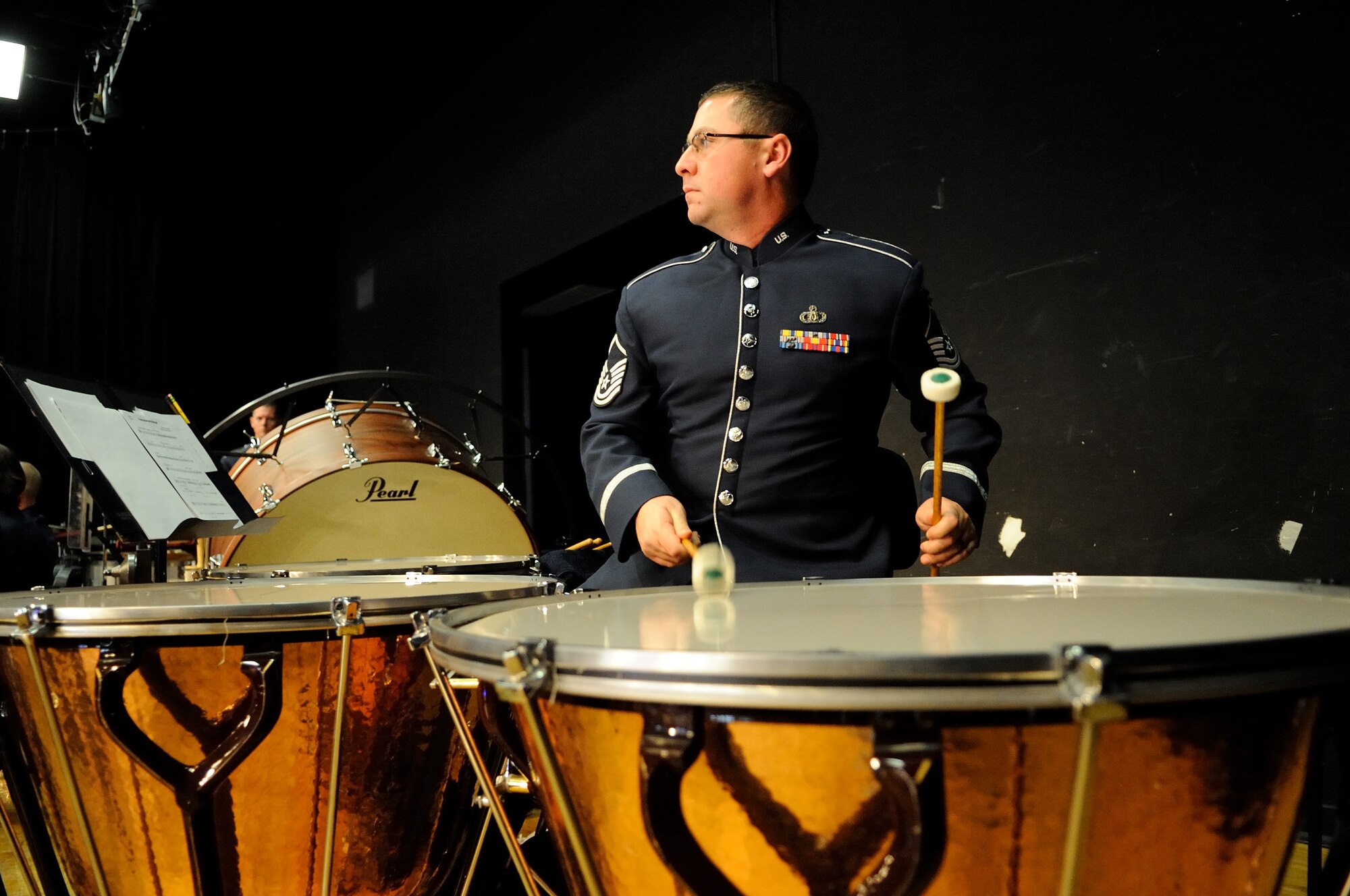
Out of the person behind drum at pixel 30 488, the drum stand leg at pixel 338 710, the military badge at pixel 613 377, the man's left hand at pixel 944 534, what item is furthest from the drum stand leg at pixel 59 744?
the person behind drum at pixel 30 488

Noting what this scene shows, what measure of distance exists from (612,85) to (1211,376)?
283 cm

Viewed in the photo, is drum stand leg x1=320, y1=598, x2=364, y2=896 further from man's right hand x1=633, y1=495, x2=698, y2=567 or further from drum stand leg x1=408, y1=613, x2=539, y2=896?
man's right hand x1=633, y1=495, x2=698, y2=567

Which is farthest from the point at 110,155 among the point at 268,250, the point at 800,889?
the point at 800,889

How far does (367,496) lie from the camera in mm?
2664

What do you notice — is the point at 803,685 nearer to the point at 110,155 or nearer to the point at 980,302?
the point at 980,302

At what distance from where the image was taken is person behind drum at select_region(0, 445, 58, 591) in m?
3.41

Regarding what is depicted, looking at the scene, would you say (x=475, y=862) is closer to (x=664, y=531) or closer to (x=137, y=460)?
(x=664, y=531)

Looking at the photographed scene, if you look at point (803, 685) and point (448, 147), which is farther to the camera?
point (448, 147)

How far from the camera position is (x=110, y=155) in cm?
649

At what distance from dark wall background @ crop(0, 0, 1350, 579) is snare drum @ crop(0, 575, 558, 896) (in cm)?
159

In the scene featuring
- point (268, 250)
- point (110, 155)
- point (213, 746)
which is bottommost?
point (213, 746)

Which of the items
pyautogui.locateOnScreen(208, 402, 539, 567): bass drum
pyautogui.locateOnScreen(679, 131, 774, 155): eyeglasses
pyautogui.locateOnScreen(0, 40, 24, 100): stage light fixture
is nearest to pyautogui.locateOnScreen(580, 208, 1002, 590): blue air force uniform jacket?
pyautogui.locateOnScreen(679, 131, 774, 155): eyeglasses

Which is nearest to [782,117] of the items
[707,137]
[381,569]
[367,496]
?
[707,137]

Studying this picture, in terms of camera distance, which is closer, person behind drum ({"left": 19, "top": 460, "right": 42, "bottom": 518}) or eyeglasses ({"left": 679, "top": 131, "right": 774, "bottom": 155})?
eyeglasses ({"left": 679, "top": 131, "right": 774, "bottom": 155})
